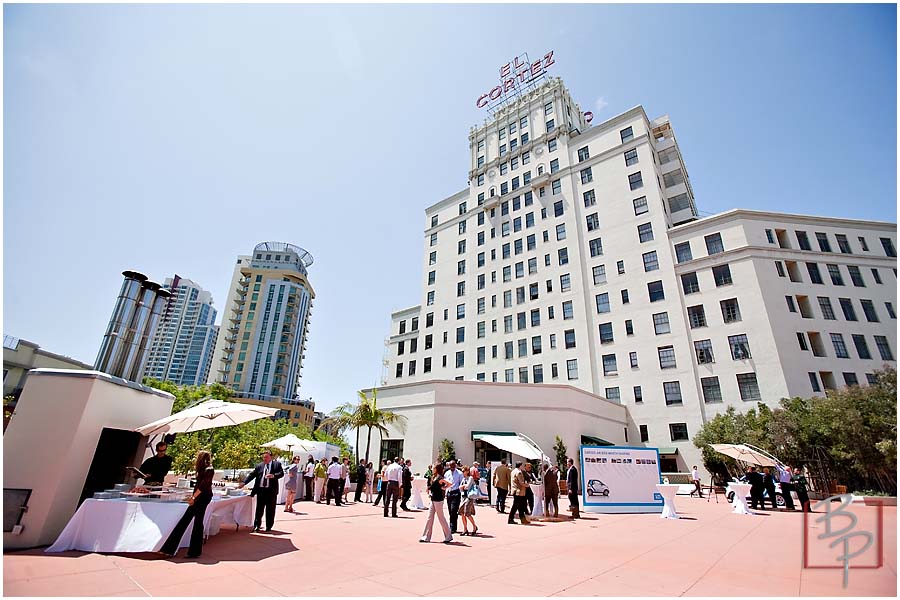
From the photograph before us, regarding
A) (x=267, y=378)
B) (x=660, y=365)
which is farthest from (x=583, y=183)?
(x=267, y=378)

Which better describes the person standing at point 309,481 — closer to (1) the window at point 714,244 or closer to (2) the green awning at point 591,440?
(2) the green awning at point 591,440

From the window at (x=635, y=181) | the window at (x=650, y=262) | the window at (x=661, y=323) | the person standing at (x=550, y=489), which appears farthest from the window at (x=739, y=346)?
the person standing at (x=550, y=489)

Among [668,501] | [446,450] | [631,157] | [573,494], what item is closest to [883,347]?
[631,157]

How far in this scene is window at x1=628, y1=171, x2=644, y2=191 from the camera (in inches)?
1491

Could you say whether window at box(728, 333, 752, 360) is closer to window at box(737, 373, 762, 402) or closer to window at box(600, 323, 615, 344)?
window at box(737, 373, 762, 402)

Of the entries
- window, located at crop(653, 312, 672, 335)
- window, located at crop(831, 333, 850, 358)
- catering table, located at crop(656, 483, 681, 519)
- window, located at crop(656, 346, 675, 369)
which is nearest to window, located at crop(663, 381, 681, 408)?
window, located at crop(656, 346, 675, 369)

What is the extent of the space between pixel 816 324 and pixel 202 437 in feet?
150

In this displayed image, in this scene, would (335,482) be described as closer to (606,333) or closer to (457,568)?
(457,568)

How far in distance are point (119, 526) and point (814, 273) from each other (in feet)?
132

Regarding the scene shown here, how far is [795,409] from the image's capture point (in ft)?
77.6

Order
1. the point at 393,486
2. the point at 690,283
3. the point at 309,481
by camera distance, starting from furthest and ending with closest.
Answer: the point at 690,283 → the point at 309,481 → the point at 393,486

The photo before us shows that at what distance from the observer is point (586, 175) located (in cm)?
4200

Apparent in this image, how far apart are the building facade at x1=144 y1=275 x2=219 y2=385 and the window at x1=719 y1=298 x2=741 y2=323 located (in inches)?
5571

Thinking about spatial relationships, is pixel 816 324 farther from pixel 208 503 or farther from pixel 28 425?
pixel 28 425
